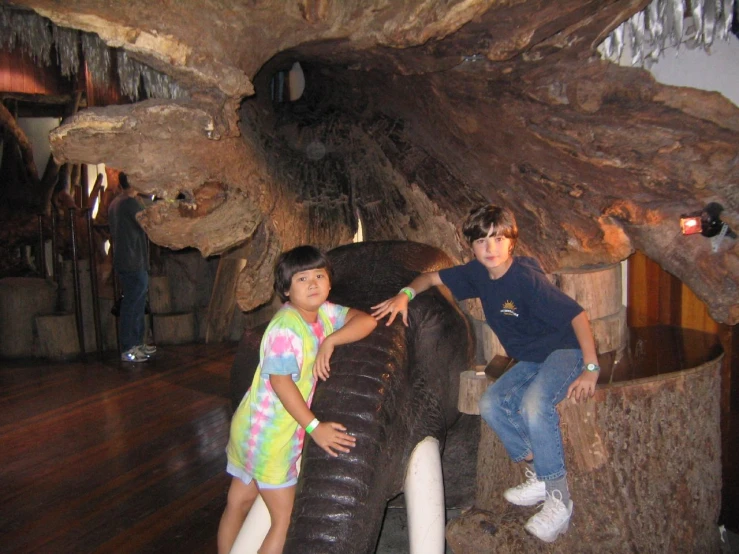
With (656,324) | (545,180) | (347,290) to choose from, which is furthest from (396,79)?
(656,324)

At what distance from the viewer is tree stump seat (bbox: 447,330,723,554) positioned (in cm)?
214

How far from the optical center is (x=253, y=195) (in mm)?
2635

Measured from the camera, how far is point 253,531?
6.24 feet

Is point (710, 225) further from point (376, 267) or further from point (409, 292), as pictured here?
point (376, 267)

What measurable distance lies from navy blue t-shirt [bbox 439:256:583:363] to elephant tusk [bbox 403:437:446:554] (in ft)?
1.69

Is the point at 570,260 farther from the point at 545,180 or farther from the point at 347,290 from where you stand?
the point at 347,290

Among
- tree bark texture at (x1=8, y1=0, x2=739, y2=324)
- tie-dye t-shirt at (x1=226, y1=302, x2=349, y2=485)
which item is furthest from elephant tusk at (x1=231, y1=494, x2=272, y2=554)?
tree bark texture at (x1=8, y1=0, x2=739, y2=324)

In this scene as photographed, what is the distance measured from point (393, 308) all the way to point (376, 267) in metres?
0.43

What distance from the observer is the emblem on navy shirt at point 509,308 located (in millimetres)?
2166

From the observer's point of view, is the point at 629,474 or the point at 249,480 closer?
the point at 249,480

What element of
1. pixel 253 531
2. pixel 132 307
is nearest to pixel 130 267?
pixel 132 307

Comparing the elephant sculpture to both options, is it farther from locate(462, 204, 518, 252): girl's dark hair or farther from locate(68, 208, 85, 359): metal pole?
locate(68, 208, 85, 359): metal pole

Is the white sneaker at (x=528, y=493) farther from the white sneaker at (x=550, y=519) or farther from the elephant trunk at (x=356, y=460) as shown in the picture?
the elephant trunk at (x=356, y=460)

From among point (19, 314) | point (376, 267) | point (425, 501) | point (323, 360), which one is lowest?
point (425, 501)
